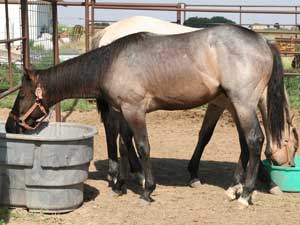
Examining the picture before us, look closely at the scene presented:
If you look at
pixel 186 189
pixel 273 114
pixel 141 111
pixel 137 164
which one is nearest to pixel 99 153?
pixel 137 164

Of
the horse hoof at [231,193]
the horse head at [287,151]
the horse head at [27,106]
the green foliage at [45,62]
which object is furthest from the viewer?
the green foliage at [45,62]

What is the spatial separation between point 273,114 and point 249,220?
3.56ft

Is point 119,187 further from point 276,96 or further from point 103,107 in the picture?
point 276,96

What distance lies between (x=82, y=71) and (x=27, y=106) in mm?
644

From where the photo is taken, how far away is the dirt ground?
15.5 ft

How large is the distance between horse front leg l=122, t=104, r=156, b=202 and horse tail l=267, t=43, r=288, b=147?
1.23 m

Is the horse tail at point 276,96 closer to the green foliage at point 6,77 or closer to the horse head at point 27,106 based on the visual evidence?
the horse head at point 27,106

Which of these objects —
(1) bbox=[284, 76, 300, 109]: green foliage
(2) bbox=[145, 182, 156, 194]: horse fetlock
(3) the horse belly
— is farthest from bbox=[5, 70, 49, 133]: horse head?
(1) bbox=[284, 76, 300, 109]: green foliage

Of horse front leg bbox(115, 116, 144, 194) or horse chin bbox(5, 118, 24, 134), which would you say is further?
horse front leg bbox(115, 116, 144, 194)

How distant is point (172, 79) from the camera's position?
503cm

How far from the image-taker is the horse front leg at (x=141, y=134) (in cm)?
501

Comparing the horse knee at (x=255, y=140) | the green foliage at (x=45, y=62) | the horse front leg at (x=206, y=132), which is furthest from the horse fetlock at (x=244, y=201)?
the green foliage at (x=45, y=62)

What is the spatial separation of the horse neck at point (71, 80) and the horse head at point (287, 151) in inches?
77.8

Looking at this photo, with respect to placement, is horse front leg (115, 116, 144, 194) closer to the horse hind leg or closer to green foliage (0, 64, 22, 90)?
the horse hind leg
